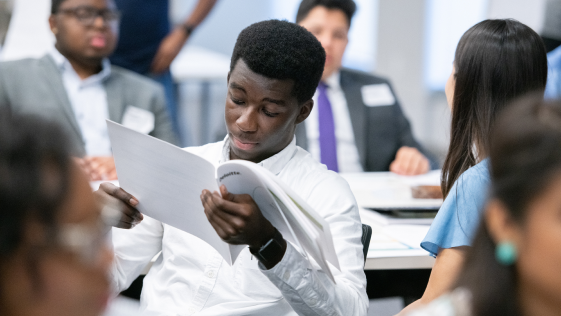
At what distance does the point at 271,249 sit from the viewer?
100cm

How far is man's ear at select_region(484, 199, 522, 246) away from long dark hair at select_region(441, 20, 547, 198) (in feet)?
2.22

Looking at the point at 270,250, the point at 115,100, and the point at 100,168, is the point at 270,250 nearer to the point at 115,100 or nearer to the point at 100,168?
the point at 100,168

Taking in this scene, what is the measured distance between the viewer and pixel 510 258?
661 mm

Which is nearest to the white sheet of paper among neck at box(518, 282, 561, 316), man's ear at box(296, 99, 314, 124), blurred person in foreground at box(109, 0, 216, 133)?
man's ear at box(296, 99, 314, 124)

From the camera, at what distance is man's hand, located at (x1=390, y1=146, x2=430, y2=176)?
102 inches

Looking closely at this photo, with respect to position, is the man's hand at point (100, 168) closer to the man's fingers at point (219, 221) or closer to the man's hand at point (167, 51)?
the man's hand at point (167, 51)

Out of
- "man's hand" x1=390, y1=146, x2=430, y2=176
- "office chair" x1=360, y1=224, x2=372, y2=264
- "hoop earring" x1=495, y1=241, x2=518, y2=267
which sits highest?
"hoop earring" x1=495, y1=241, x2=518, y2=267

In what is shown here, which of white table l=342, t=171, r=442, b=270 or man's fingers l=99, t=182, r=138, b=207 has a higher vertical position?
man's fingers l=99, t=182, r=138, b=207

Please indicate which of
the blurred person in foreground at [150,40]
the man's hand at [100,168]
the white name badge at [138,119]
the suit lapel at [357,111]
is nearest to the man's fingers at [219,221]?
the man's hand at [100,168]

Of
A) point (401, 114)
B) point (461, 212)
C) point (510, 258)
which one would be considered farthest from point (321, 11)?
point (510, 258)

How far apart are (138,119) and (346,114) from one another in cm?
106

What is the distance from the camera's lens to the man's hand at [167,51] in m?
3.32

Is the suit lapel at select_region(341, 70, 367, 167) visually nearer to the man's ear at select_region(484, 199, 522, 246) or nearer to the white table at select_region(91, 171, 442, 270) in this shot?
the white table at select_region(91, 171, 442, 270)

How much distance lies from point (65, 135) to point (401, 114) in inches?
100
